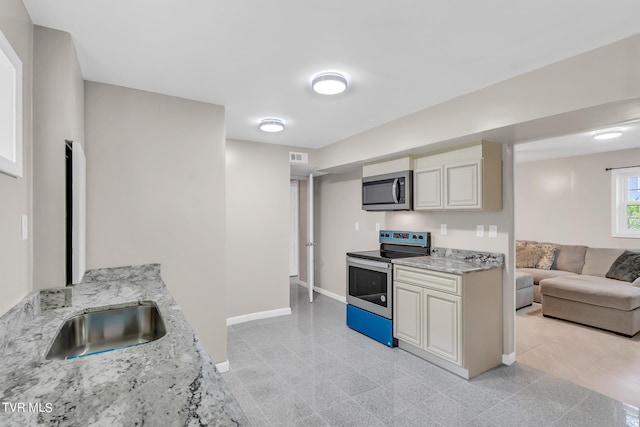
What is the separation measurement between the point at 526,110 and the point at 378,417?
7.88ft

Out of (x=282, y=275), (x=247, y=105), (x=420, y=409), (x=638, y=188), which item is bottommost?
(x=420, y=409)

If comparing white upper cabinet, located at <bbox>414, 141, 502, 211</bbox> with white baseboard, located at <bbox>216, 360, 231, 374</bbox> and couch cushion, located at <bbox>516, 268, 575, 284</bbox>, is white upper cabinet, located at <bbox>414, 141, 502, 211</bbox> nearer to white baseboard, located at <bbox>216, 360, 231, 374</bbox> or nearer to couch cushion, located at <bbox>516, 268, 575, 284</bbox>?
white baseboard, located at <bbox>216, 360, 231, 374</bbox>

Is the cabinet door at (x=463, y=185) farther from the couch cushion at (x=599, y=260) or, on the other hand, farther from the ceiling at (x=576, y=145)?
the couch cushion at (x=599, y=260)

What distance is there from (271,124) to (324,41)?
156 centimetres

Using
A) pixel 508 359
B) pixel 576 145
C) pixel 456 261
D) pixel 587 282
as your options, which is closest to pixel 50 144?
pixel 456 261

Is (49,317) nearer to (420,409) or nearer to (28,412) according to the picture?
(28,412)

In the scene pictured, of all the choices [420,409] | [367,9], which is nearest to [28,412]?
[367,9]

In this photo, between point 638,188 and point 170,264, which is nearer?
point 170,264

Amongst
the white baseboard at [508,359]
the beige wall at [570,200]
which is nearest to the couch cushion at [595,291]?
the beige wall at [570,200]

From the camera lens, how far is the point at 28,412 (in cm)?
74

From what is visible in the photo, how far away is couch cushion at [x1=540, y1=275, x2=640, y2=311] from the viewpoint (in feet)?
11.5

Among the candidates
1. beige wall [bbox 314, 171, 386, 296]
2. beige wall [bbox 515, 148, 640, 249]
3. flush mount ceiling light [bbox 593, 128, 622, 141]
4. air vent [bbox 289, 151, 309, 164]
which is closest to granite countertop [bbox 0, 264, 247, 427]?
air vent [bbox 289, 151, 309, 164]

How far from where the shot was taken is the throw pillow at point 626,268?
4137 mm

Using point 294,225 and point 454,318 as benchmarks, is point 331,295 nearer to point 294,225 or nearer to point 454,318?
point 294,225
